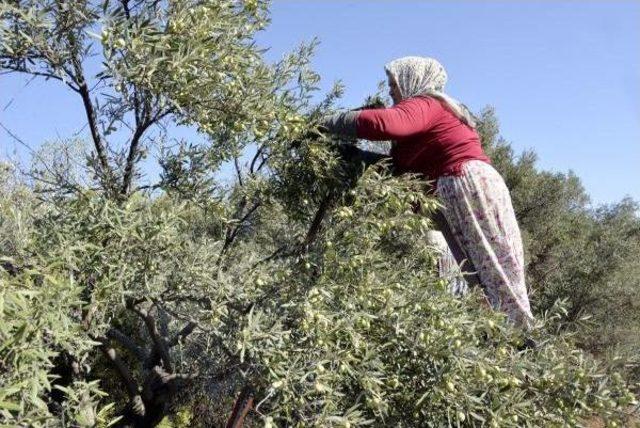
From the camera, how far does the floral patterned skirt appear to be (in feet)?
10.6

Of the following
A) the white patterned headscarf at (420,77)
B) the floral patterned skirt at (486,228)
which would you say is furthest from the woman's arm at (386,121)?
the floral patterned skirt at (486,228)

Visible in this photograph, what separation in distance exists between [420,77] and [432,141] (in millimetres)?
437

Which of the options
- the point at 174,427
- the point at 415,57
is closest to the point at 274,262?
the point at 415,57

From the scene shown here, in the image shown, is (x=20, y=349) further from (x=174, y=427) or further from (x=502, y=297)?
(x=174, y=427)

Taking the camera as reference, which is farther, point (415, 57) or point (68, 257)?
point (415, 57)

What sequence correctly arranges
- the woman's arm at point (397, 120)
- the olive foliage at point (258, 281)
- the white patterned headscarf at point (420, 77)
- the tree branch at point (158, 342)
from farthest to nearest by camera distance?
the tree branch at point (158, 342) → the white patterned headscarf at point (420, 77) → the woman's arm at point (397, 120) → the olive foliage at point (258, 281)

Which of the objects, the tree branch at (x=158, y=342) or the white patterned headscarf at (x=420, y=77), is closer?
the white patterned headscarf at (x=420, y=77)

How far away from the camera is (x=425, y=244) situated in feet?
10.3

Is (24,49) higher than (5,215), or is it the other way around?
(24,49)

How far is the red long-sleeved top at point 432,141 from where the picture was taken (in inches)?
126

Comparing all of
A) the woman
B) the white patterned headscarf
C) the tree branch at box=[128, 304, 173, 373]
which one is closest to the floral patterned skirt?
the woman

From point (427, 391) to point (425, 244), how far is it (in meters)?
0.97

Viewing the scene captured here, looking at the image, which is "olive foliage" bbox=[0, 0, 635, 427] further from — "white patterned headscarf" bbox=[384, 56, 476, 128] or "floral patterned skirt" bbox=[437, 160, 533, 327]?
"white patterned headscarf" bbox=[384, 56, 476, 128]

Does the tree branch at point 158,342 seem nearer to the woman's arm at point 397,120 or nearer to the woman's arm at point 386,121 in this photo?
the woman's arm at point 386,121
